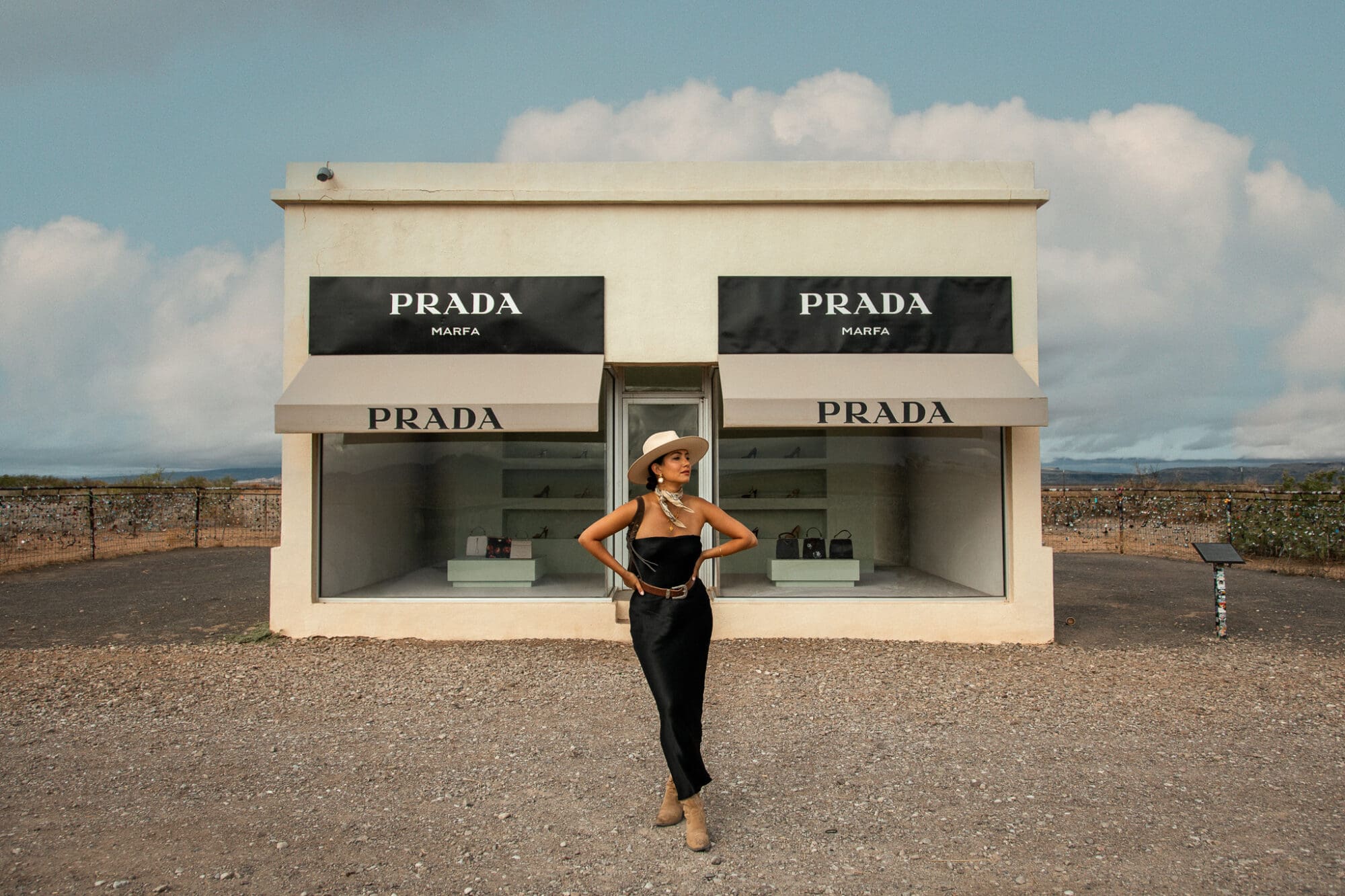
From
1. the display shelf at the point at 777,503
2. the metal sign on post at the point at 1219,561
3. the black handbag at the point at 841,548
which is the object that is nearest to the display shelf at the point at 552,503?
the display shelf at the point at 777,503

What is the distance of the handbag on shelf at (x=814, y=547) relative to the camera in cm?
924

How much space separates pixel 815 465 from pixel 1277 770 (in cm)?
514

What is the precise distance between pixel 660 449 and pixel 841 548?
552 centimetres

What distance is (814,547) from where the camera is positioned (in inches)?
365

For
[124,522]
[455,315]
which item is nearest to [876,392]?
[455,315]

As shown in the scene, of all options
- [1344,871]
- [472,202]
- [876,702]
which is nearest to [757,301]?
[472,202]

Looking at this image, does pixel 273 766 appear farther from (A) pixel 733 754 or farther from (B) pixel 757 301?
(B) pixel 757 301

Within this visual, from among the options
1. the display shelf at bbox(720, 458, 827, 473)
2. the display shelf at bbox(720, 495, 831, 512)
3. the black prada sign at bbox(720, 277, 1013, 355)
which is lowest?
the display shelf at bbox(720, 495, 831, 512)

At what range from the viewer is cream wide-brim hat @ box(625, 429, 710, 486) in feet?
13.8

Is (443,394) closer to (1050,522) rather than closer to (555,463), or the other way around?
(555,463)

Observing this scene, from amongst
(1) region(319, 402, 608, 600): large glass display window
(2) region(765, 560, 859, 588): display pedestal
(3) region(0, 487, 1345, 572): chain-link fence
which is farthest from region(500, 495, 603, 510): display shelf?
(3) region(0, 487, 1345, 572): chain-link fence

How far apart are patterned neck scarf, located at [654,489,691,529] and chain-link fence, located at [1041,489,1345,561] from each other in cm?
1432

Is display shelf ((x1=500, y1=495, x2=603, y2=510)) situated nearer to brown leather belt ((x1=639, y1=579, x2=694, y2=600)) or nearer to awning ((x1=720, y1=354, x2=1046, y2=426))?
awning ((x1=720, y1=354, x2=1046, y2=426))

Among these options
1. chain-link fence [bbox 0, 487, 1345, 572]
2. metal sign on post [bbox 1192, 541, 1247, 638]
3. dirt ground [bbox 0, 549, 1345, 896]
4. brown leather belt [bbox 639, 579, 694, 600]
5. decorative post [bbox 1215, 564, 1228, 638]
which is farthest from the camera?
chain-link fence [bbox 0, 487, 1345, 572]
